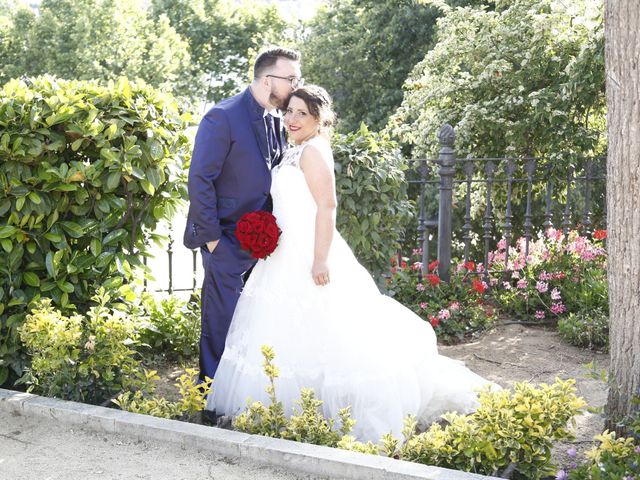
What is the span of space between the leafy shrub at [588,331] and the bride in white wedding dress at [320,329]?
1785mm

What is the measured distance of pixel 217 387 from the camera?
171 inches

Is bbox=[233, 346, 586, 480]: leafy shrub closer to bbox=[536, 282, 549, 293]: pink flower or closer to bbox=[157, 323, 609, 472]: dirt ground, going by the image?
bbox=[157, 323, 609, 472]: dirt ground

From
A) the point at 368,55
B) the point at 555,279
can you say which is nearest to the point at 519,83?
the point at 555,279

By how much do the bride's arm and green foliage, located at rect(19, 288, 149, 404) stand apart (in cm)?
107

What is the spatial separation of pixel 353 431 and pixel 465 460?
30.2 inches

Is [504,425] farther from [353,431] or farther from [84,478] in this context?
[84,478]

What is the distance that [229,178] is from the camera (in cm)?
442

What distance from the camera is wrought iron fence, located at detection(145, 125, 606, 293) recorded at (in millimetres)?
6867

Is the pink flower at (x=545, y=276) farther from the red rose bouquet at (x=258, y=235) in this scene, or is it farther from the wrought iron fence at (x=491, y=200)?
the red rose bouquet at (x=258, y=235)

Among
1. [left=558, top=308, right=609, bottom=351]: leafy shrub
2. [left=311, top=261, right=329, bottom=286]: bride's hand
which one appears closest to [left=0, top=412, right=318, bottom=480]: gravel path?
[left=311, top=261, right=329, bottom=286]: bride's hand

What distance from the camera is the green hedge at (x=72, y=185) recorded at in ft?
14.7

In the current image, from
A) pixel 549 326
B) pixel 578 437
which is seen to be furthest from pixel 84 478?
pixel 549 326

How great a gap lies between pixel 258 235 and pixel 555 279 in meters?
3.45

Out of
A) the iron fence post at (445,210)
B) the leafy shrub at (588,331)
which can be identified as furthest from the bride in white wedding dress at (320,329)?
the iron fence post at (445,210)
